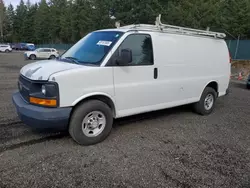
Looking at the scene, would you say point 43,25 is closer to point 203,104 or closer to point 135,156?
point 203,104

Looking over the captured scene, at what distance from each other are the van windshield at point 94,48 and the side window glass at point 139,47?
21 cm

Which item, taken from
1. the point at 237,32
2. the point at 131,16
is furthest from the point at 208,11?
the point at 131,16

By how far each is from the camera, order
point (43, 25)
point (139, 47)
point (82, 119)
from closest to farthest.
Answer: point (82, 119), point (139, 47), point (43, 25)

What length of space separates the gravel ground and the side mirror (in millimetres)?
1431

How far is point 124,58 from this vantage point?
3947mm

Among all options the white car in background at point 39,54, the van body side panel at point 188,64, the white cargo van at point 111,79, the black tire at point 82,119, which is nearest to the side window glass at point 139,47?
the white cargo van at point 111,79

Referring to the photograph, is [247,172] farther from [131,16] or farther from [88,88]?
[131,16]

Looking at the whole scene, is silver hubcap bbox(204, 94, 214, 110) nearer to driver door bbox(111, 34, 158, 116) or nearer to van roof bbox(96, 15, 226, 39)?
van roof bbox(96, 15, 226, 39)

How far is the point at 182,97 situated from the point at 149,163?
7.48 ft

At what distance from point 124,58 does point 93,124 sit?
1.28 metres

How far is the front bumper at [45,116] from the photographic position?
11.5 feet

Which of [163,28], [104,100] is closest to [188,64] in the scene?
[163,28]

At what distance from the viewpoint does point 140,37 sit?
446cm

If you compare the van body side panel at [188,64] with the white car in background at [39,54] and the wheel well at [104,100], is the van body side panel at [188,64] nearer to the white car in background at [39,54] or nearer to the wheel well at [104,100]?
the wheel well at [104,100]
